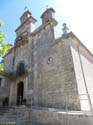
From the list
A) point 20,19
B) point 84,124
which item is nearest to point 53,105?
point 84,124

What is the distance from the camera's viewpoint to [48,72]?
12867mm

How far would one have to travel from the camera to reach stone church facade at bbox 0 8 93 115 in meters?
10.7

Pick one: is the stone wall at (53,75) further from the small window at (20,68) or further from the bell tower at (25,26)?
the bell tower at (25,26)

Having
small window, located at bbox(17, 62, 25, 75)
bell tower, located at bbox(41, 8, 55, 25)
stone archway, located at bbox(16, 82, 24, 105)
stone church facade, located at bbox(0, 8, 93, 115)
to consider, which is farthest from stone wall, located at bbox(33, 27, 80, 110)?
stone archway, located at bbox(16, 82, 24, 105)

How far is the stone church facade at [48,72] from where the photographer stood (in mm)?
10734

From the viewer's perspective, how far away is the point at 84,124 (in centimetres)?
585

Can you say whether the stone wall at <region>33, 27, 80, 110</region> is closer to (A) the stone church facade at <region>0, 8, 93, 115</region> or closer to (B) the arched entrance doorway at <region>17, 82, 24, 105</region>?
(A) the stone church facade at <region>0, 8, 93, 115</region>

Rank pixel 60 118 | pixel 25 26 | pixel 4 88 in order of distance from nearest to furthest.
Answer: pixel 60 118 < pixel 4 88 < pixel 25 26

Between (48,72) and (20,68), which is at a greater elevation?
(20,68)

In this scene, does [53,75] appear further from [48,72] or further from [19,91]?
[19,91]

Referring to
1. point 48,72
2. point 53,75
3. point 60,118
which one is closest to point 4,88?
point 48,72

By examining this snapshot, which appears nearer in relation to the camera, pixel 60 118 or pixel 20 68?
pixel 60 118

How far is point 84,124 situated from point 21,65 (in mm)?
12372

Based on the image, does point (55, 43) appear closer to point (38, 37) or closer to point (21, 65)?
point (38, 37)
